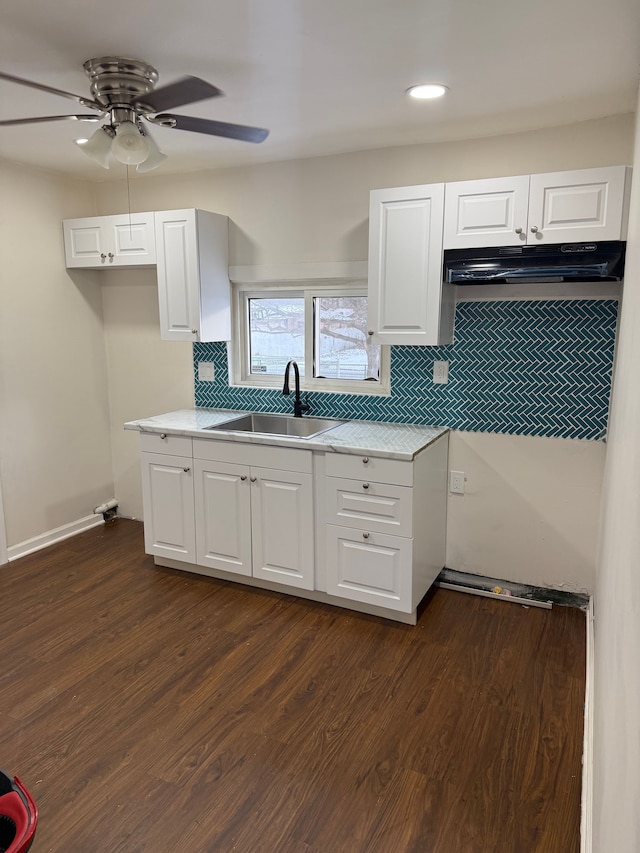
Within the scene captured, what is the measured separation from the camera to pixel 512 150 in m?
2.84

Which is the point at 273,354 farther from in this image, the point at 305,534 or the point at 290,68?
the point at 290,68

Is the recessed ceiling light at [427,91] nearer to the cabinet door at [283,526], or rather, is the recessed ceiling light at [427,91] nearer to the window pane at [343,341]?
the window pane at [343,341]

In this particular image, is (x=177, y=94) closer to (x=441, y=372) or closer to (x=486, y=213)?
(x=486, y=213)

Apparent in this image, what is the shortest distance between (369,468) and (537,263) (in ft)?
3.91

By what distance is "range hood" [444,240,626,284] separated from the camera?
244 cm

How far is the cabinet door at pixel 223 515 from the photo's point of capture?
313cm

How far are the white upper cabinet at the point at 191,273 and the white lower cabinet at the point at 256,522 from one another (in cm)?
86

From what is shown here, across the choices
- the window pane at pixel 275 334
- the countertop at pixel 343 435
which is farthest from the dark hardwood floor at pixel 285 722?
the window pane at pixel 275 334

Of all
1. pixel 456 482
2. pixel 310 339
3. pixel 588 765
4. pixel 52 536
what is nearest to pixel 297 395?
pixel 310 339

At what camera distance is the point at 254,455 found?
3.05 meters

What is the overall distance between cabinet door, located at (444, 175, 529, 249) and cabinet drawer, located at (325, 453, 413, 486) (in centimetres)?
107

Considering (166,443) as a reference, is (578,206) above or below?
above

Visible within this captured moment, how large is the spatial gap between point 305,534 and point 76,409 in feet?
6.83

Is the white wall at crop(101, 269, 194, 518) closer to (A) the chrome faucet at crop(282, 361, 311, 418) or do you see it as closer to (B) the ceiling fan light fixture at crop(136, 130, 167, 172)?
(A) the chrome faucet at crop(282, 361, 311, 418)
